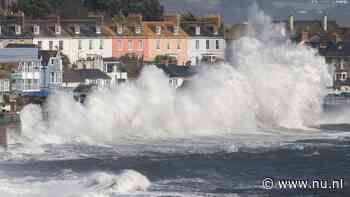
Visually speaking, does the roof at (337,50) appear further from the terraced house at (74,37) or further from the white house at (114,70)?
the white house at (114,70)

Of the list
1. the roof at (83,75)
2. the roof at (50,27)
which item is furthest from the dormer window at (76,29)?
the roof at (83,75)

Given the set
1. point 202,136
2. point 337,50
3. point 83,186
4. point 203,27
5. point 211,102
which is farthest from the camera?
point 337,50

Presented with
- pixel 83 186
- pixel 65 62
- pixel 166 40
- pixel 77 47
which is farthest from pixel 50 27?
pixel 83 186

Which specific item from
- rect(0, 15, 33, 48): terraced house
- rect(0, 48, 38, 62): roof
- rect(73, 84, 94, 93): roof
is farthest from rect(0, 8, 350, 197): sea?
rect(0, 15, 33, 48): terraced house

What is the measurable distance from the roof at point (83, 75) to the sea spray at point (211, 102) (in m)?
9.06

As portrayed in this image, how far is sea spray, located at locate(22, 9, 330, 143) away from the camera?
2534 inches

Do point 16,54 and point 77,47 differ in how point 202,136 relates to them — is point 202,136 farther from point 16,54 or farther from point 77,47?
point 77,47

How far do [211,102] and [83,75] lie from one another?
13.5 m

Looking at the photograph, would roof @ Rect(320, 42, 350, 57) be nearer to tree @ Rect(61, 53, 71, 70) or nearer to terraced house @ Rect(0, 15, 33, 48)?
tree @ Rect(61, 53, 71, 70)

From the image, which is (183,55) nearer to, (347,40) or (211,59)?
(211,59)

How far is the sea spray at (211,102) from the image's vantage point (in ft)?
211

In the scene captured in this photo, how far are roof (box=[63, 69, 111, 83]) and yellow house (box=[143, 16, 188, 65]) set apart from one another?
35.8 ft

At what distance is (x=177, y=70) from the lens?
3477 inches

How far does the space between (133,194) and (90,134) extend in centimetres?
2135
